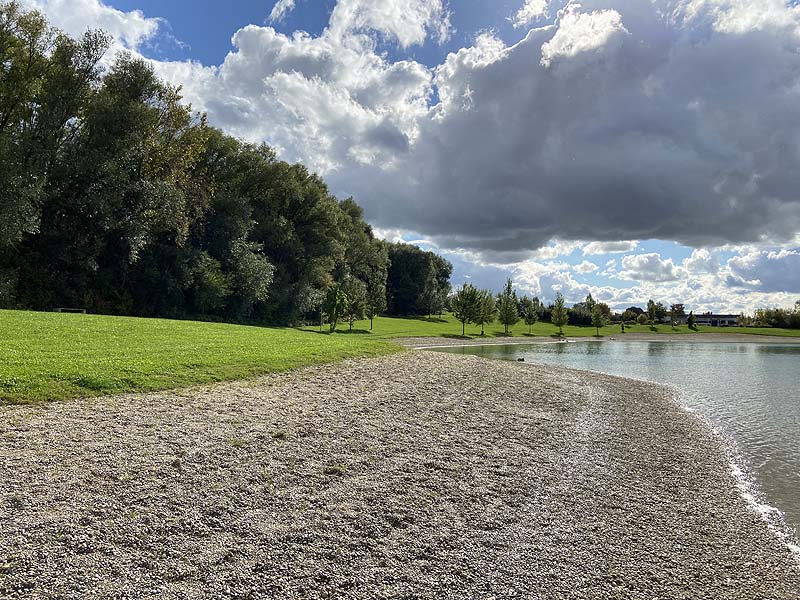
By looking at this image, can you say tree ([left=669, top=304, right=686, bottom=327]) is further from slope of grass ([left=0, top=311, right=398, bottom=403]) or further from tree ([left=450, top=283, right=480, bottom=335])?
slope of grass ([left=0, top=311, right=398, bottom=403])

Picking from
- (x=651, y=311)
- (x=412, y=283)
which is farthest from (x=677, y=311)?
(x=412, y=283)

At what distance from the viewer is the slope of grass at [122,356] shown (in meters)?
11.9

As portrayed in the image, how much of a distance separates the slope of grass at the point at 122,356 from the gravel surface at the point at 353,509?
1.49m

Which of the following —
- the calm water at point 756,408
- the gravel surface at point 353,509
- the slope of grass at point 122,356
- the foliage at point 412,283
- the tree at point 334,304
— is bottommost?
the calm water at point 756,408

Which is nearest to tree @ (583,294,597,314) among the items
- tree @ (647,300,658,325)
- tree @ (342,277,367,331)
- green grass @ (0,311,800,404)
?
tree @ (647,300,658,325)

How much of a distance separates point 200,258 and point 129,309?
304 inches

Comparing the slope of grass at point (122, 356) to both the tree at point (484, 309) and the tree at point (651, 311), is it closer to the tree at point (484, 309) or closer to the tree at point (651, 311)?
the tree at point (484, 309)

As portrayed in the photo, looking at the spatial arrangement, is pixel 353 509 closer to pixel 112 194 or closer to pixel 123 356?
pixel 123 356

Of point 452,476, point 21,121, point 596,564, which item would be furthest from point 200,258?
point 596,564

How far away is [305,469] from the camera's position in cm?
786

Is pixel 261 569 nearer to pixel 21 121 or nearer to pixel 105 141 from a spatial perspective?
pixel 105 141

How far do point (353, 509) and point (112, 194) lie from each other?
38.1 m

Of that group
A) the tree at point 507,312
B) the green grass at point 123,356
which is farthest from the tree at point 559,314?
the green grass at point 123,356

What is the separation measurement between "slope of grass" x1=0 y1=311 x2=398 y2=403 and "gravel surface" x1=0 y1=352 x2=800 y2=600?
1485mm
